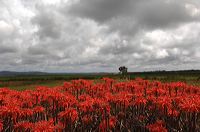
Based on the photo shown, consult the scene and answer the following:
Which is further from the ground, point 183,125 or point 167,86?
point 167,86

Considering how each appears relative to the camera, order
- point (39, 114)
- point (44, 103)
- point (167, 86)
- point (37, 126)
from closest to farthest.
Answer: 1. point (37, 126)
2. point (39, 114)
3. point (44, 103)
4. point (167, 86)

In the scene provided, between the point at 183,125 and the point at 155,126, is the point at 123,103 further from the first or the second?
the point at 183,125

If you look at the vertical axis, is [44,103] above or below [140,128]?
above

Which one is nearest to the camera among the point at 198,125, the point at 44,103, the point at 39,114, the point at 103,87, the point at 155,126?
the point at 155,126

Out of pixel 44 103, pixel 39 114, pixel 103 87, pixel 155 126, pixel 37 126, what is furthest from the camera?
pixel 103 87

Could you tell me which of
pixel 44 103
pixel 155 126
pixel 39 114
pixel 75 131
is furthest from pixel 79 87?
pixel 155 126

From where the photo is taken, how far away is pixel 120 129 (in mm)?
8109

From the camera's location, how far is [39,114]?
30.8 feet

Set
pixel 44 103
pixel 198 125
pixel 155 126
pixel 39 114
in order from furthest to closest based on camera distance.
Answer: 1. pixel 44 103
2. pixel 39 114
3. pixel 198 125
4. pixel 155 126

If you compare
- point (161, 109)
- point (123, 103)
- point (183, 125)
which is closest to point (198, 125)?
point (183, 125)

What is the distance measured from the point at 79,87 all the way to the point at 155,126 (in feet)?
17.6

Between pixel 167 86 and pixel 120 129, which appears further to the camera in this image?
pixel 167 86

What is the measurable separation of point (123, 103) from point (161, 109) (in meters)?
1.17

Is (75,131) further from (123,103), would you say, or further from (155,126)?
(155,126)
